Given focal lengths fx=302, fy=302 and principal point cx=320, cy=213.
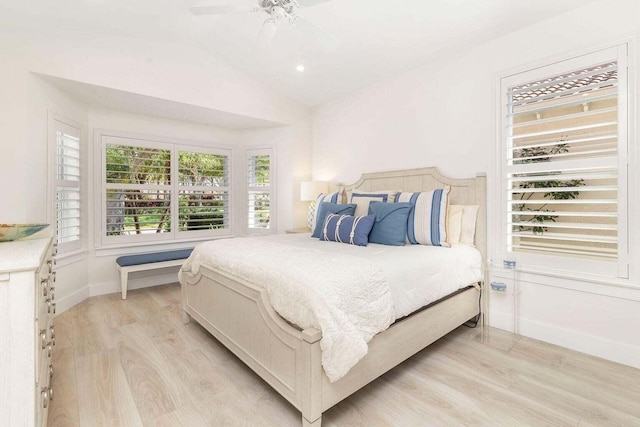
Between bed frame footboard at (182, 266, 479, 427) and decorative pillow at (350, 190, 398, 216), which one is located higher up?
decorative pillow at (350, 190, 398, 216)

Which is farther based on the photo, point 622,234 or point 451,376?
point 622,234

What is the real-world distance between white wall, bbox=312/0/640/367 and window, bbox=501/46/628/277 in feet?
0.34

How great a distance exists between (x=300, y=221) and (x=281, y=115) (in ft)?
5.23

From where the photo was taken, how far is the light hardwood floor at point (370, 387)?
159 centimetres

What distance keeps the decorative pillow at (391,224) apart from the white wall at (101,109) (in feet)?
6.83

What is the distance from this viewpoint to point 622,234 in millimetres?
2113

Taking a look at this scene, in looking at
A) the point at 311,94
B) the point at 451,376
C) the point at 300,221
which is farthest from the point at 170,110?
the point at 451,376

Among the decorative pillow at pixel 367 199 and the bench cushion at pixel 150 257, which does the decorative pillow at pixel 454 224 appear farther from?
the bench cushion at pixel 150 257

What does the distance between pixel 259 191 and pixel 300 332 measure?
3.59 m

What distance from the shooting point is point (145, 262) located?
3607 millimetres

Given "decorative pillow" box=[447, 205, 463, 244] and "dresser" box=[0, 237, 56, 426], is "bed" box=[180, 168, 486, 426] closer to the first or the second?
"decorative pillow" box=[447, 205, 463, 244]

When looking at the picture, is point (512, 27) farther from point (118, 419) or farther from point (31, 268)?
point (118, 419)

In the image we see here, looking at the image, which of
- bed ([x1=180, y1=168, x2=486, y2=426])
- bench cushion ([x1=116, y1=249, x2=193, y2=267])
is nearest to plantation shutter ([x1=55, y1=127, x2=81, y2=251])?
bench cushion ([x1=116, y1=249, x2=193, y2=267])

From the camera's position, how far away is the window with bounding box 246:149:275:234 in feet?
15.6
